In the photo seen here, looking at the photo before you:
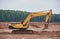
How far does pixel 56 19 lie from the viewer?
542cm

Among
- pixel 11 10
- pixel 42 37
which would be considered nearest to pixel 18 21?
pixel 11 10

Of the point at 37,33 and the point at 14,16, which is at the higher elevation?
the point at 14,16

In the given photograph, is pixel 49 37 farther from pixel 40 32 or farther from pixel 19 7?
pixel 19 7

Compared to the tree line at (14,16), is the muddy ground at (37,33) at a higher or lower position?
lower

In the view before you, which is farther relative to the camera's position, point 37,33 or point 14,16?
point 14,16

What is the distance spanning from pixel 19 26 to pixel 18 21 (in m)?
0.91

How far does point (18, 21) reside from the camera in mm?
5289

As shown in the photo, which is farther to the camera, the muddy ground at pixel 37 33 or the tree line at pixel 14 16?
the tree line at pixel 14 16

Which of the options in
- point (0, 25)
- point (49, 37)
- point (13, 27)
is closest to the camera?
point (49, 37)

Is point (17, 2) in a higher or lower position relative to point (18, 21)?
higher

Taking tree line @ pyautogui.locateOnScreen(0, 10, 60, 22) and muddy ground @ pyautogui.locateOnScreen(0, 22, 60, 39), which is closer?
muddy ground @ pyautogui.locateOnScreen(0, 22, 60, 39)

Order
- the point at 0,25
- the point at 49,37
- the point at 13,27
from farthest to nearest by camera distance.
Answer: the point at 0,25
the point at 13,27
the point at 49,37

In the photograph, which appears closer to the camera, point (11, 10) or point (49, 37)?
point (49, 37)

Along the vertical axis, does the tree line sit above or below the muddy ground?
above
